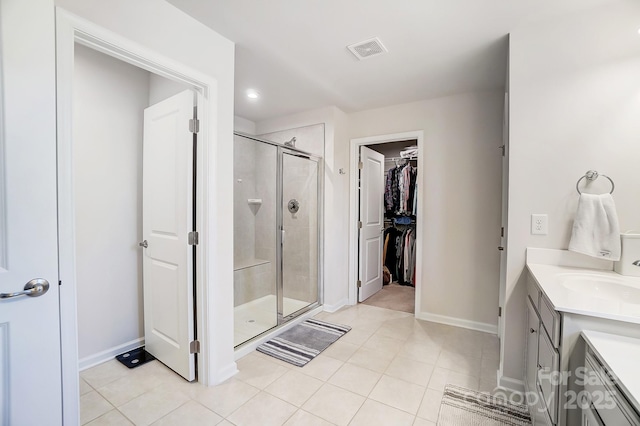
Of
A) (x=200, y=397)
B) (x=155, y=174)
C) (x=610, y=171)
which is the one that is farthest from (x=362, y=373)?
(x=155, y=174)

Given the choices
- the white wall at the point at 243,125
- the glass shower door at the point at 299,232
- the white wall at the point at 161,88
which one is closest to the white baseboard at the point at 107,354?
the glass shower door at the point at 299,232

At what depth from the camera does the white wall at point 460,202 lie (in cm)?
286

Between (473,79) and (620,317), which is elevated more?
(473,79)

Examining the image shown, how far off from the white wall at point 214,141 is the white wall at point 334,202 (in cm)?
154

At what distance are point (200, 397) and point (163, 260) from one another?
977 mm

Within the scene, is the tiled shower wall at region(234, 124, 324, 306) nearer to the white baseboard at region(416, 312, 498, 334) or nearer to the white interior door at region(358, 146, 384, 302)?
the white interior door at region(358, 146, 384, 302)

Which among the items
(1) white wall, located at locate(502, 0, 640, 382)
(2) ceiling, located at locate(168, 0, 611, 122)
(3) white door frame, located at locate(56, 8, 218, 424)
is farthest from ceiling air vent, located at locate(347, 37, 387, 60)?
(3) white door frame, located at locate(56, 8, 218, 424)

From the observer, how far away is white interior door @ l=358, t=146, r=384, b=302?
146 inches

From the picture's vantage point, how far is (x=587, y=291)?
150cm

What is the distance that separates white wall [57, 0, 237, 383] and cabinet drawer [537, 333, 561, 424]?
1844 millimetres

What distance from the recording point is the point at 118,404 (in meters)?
1.77

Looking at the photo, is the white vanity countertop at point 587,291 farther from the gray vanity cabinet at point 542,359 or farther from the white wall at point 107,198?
the white wall at point 107,198

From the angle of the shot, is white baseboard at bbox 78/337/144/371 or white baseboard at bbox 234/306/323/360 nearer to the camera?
white baseboard at bbox 78/337/144/371

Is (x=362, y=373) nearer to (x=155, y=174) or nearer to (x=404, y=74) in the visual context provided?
(x=155, y=174)
